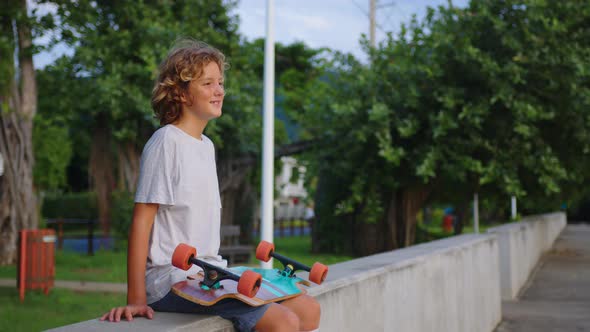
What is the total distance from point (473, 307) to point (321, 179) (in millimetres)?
13087

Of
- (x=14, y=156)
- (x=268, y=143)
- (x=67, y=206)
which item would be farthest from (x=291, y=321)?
(x=67, y=206)

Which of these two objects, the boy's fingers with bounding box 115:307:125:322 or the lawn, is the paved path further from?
the boy's fingers with bounding box 115:307:125:322

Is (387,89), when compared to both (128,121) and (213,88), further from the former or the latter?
(213,88)

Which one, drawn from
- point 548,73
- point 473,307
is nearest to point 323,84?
point 548,73

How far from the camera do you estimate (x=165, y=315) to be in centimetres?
284

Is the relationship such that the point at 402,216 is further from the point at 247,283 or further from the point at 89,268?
the point at 247,283

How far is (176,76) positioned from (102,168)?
62.7ft

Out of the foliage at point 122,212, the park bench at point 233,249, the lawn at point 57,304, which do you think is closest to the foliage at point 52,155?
the foliage at point 122,212

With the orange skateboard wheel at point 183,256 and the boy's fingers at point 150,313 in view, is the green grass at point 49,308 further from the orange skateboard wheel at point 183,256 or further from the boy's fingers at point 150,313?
the orange skateboard wheel at point 183,256

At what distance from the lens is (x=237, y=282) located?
2.80 metres

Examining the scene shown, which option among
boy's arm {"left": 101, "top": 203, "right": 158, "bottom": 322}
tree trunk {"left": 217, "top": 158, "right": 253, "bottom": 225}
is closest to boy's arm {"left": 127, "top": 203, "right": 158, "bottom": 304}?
boy's arm {"left": 101, "top": 203, "right": 158, "bottom": 322}

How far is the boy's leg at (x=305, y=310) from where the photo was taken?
2934 mm

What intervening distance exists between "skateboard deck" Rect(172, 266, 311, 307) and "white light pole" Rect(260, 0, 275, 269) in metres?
8.09

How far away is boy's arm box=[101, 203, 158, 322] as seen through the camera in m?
2.72
